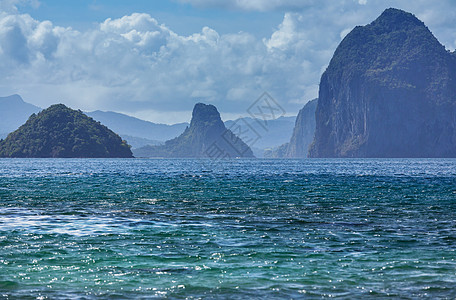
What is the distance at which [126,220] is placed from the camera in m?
29.6

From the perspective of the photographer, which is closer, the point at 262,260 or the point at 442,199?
the point at 262,260

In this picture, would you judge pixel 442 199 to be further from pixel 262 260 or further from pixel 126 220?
pixel 262 260

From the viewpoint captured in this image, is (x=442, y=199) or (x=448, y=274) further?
(x=442, y=199)

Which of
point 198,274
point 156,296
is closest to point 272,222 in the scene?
point 198,274

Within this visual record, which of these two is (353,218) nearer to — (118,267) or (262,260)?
(262,260)

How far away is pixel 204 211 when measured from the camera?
3450cm

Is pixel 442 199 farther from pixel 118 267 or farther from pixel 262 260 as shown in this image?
pixel 118 267

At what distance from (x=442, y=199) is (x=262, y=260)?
29.5 metres

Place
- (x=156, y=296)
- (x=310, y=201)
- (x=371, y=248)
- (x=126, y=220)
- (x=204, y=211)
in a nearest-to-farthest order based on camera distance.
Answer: (x=156, y=296) < (x=371, y=248) < (x=126, y=220) < (x=204, y=211) < (x=310, y=201)

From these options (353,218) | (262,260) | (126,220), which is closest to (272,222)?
(353,218)

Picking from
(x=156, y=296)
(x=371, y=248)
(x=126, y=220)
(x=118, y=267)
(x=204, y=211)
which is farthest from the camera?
(x=204, y=211)

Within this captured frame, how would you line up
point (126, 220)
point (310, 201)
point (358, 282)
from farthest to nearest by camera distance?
1. point (310, 201)
2. point (126, 220)
3. point (358, 282)

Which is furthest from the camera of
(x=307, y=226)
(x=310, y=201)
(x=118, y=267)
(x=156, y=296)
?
(x=310, y=201)

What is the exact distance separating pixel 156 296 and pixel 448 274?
358 inches
